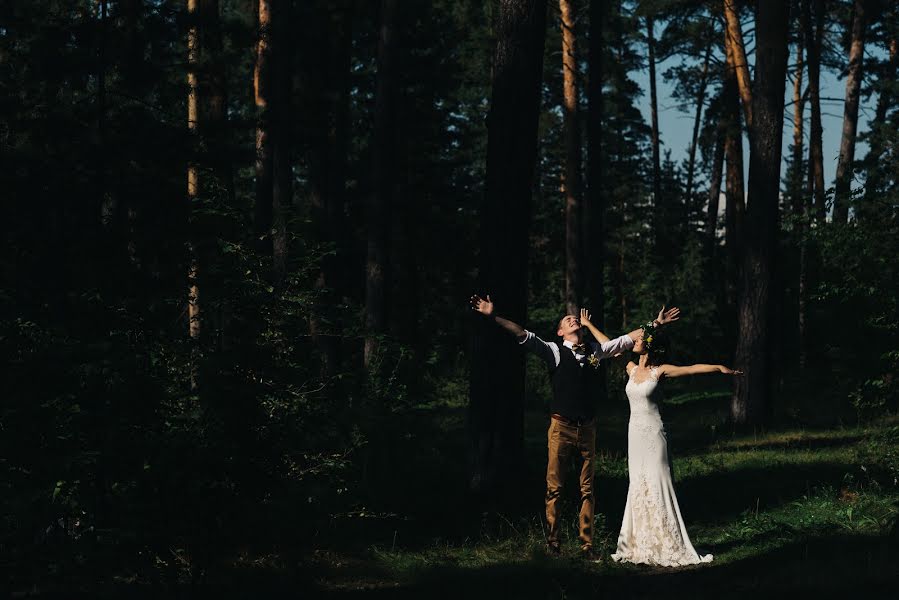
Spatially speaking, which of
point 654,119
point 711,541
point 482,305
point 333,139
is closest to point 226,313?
point 482,305

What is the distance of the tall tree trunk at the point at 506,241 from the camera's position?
11477 millimetres

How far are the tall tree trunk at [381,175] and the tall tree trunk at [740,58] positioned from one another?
11.4 metres

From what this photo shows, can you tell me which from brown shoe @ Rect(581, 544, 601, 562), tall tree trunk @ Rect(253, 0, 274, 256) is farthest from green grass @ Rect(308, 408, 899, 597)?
tall tree trunk @ Rect(253, 0, 274, 256)

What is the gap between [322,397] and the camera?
9570 millimetres

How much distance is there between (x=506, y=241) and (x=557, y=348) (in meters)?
1.66

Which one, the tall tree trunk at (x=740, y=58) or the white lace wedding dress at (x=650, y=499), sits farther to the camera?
the tall tree trunk at (x=740, y=58)

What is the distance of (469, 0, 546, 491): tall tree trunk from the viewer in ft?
37.7

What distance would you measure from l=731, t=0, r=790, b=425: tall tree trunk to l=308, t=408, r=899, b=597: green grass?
3526mm

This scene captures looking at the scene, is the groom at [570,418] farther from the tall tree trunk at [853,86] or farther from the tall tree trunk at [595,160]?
the tall tree trunk at [853,86]

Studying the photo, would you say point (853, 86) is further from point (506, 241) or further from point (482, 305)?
point (482, 305)

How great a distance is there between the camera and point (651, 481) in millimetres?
10219

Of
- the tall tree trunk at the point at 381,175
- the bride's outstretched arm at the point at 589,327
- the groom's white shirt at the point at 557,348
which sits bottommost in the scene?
the groom's white shirt at the point at 557,348

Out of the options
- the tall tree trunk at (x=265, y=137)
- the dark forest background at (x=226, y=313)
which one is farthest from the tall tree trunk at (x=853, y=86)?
the tall tree trunk at (x=265, y=137)

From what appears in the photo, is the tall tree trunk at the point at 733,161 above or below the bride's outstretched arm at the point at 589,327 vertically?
above
